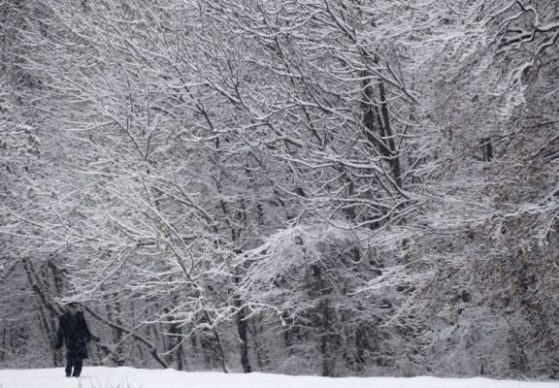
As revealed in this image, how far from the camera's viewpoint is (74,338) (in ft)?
40.1

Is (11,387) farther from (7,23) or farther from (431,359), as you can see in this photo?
(7,23)

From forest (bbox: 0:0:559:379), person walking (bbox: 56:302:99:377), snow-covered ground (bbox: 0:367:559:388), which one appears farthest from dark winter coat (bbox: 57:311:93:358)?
forest (bbox: 0:0:559:379)

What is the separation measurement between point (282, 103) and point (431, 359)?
6.97 meters

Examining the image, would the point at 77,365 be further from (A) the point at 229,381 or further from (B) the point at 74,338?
(A) the point at 229,381

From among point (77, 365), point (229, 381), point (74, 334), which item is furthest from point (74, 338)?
point (229, 381)

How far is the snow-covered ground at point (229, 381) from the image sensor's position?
27.6 feet

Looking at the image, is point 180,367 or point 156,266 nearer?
point 156,266

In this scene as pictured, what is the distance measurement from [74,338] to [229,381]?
3.59 meters

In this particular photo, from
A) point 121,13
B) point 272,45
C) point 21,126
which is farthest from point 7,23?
point 272,45

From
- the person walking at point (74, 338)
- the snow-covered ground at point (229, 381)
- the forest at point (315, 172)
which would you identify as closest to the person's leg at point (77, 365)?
the person walking at point (74, 338)

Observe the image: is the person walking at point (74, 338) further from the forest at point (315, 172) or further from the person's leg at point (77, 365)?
the forest at point (315, 172)

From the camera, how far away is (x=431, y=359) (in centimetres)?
1645

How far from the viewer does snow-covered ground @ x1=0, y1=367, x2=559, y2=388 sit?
841 centimetres

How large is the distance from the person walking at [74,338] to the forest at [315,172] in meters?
2.14
